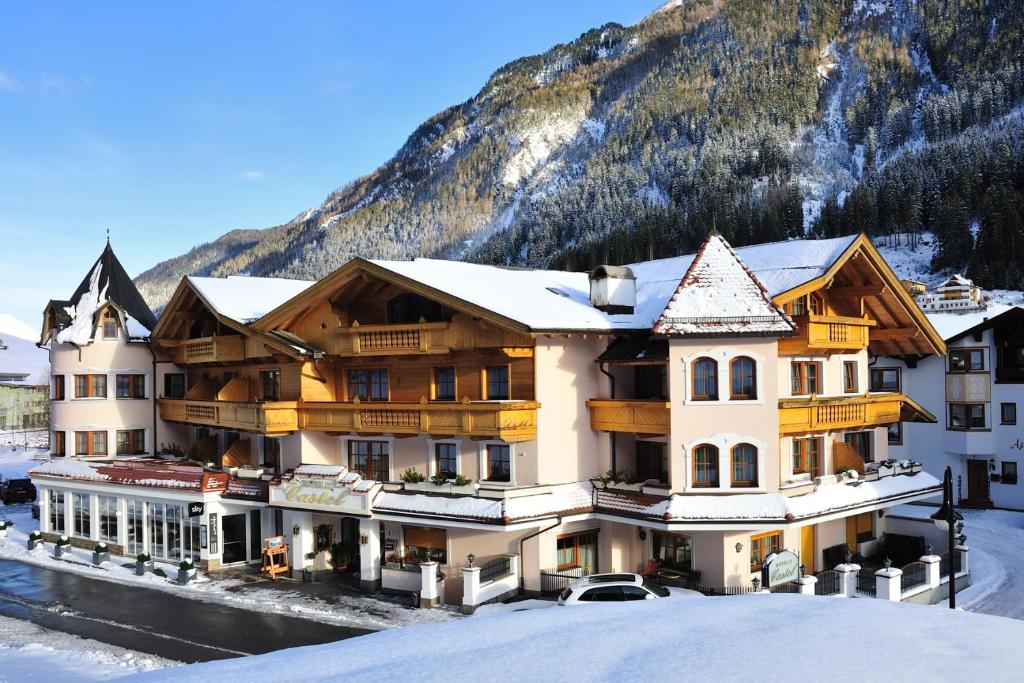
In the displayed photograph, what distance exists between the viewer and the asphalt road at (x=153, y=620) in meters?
21.4

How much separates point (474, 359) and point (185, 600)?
39.7 ft

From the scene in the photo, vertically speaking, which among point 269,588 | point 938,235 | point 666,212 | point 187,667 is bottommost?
point 269,588

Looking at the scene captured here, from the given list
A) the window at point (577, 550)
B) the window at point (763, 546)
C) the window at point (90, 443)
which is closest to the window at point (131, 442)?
the window at point (90, 443)

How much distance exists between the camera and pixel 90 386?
3569cm

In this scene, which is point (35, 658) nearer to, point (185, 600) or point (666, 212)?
point (185, 600)

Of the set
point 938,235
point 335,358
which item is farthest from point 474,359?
point 938,235

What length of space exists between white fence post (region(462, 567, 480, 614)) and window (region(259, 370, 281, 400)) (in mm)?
11631

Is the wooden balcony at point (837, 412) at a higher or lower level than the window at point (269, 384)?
lower

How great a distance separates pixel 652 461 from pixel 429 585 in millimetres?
8010

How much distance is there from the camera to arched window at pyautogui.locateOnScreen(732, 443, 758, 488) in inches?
935

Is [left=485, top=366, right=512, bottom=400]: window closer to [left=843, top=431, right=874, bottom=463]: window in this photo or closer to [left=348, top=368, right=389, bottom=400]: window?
[left=348, top=368, right=389, bottom=400]: window

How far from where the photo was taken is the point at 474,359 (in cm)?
2608

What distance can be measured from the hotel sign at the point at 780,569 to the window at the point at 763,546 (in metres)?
0.73

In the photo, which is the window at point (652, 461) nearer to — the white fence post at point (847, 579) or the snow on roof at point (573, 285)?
the snow on roof at point (573, 285)
